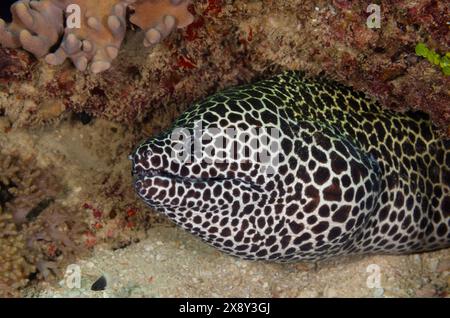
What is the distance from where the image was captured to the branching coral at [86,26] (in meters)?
3.86

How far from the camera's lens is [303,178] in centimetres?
384

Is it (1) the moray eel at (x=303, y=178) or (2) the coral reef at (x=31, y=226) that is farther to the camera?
(2) the coral reef at (x=31, y=226)

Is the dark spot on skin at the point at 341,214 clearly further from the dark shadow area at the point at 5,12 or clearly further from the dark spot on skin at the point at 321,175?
the dark shadow area at the point at 5,12

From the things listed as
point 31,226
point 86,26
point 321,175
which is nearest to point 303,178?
point 321,175

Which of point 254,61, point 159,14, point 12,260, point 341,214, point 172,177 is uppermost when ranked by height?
point 159,14

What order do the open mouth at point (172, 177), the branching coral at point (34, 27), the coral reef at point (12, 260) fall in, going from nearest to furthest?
the open mouth at point (172, 177) < the branching coral at point (34, 27) < the coral reef at point (12, 260)

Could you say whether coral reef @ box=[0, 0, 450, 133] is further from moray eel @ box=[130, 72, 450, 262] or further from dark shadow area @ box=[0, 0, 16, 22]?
dark shadow area @ box=[0, 0, 16, 22]

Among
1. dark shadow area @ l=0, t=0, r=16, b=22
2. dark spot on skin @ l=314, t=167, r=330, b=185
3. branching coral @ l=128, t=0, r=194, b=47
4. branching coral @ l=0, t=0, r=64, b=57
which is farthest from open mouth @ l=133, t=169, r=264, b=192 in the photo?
dark shadow area @ l=0, t=0, r=16, b=22

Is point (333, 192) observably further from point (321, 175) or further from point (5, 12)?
point (5, 12)

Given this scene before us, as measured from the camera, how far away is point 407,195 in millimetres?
4375

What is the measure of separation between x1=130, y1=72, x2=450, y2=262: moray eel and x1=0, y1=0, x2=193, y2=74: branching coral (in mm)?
793

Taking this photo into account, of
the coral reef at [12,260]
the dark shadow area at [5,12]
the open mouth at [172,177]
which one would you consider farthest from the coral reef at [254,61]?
the open mouth at [172,177]

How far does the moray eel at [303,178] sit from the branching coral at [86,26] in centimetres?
79

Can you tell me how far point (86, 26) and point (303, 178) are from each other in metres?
2.22
